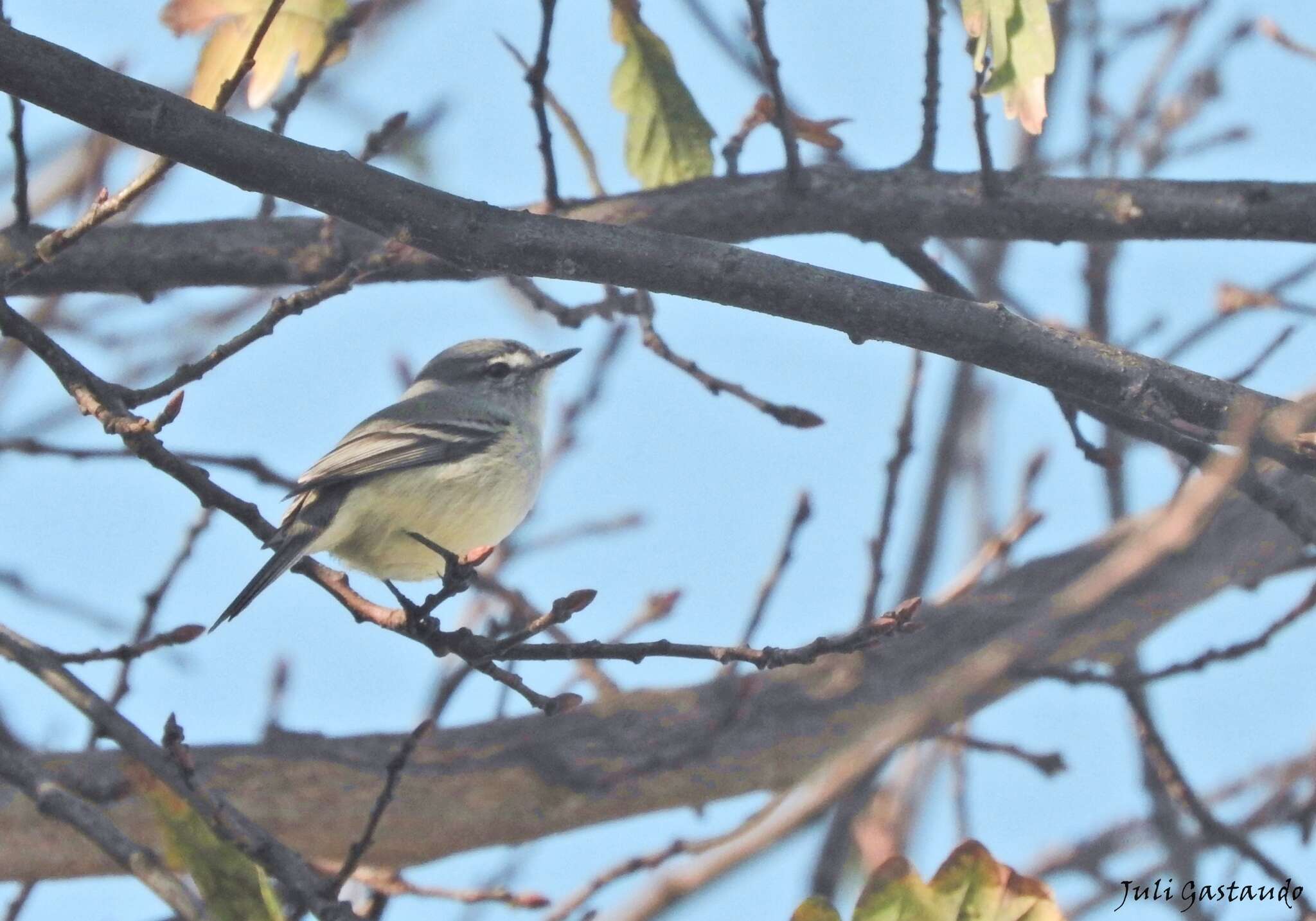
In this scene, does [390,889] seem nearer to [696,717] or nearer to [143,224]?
[696,717]

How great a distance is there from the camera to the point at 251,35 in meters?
3.84

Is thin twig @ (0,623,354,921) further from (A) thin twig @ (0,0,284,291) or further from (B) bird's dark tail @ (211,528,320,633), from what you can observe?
(A) thin twig @ (0,0,284,291)

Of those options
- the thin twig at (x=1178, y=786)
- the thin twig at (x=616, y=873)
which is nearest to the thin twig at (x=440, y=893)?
the thin twig at (x=616, y=873)

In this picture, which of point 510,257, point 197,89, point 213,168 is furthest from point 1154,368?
point 197,89

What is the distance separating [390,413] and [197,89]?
1528mm

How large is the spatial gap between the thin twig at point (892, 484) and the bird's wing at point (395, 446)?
4.50ft

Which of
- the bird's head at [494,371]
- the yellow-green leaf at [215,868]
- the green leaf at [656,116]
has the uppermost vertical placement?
the bird's head at [494,371]

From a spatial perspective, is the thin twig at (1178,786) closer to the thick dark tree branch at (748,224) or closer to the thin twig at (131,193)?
the thick dark tree branch at (748,224)

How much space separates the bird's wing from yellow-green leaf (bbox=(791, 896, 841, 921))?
2.15 meters

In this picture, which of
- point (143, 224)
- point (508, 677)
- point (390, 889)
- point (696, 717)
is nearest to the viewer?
point (508, 677)

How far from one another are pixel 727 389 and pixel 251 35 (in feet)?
5.45

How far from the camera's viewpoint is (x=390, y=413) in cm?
509

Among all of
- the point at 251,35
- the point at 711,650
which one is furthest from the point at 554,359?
the point at 711,650

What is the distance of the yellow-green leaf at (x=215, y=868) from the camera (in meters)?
2.61
